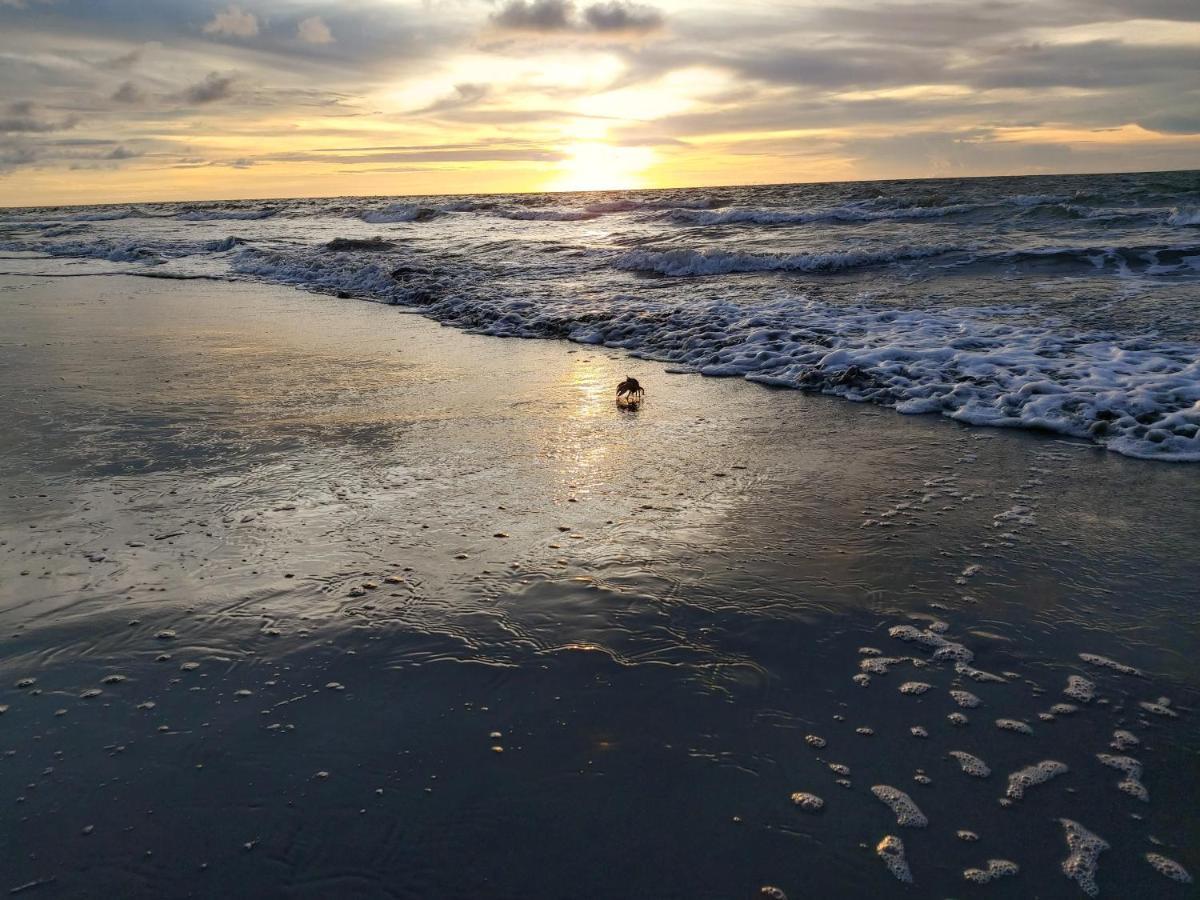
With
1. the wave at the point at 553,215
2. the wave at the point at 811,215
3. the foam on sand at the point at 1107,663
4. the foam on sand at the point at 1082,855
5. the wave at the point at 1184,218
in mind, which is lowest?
the foam on sand at the point at 1082,855

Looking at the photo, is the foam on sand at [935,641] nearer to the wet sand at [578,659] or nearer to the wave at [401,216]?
the wet sand at [578,659]

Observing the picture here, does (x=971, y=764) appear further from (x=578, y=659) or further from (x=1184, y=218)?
(x=1184, y=218)

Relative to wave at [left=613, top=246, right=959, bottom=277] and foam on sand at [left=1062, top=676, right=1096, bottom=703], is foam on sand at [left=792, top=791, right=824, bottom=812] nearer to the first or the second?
foam on sand at [left=1062, top=676, right=1096, bottom=703]

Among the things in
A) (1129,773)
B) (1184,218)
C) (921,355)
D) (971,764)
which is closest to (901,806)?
(971,764)

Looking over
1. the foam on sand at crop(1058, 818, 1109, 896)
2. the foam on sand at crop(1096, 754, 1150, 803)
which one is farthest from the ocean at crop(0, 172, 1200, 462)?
the foam on sand at crop(1058, 818, 1109, 896)

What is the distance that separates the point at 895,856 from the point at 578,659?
1339mm

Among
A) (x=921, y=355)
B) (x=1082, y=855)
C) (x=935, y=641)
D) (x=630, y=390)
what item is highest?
(x=921, y=355)

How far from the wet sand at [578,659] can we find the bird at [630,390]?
3.33 feet

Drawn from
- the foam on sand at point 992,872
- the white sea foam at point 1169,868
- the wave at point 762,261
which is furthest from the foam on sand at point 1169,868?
the wave at point 762,261

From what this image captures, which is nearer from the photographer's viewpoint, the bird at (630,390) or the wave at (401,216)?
the bird at (630,390)

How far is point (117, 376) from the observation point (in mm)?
7902

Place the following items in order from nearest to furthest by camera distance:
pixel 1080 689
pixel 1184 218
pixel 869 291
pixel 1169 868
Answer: pixel 1169 868, pixel 1080 689, pixel 869 291, pixel 1184 218

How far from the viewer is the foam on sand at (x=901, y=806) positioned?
2.35m

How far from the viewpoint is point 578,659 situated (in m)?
3.14
